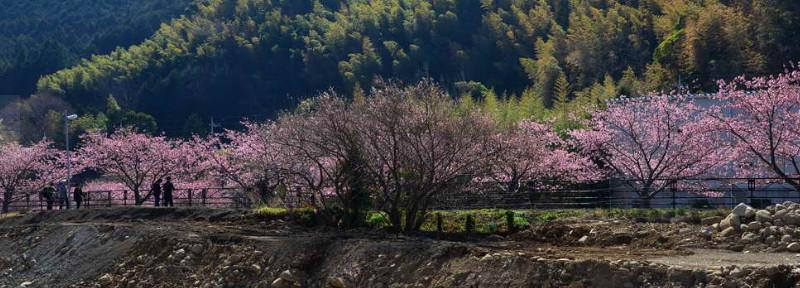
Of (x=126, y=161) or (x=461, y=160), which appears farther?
(x=126, y=161)

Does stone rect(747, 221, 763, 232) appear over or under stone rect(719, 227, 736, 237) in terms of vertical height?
over

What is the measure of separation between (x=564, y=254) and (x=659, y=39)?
58.0 m

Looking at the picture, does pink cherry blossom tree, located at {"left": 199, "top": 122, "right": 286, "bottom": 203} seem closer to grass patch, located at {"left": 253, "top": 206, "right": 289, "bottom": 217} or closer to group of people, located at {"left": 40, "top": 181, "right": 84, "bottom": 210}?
grass patch, located at {"left": 253, "top": 206, "right": 289, "bottom": 217}

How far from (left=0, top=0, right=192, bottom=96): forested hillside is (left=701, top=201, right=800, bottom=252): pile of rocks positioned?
365ft

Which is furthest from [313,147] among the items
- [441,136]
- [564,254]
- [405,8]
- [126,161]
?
[405,8]

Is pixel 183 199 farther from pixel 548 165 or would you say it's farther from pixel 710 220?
pixel 710 220

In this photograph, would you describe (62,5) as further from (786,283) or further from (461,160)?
(786,283)

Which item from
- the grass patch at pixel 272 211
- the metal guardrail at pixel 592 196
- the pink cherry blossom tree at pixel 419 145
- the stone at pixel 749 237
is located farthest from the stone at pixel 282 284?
the stone at pixel 749 237

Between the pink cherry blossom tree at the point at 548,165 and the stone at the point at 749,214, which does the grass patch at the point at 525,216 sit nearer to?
the pink cherry blossom tree at the point at 548,165

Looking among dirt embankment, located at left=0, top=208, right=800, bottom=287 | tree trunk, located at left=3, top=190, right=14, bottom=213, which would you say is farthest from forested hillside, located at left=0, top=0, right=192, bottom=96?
dirt embankment, located at left=0, top=208, right=800, bottom=287

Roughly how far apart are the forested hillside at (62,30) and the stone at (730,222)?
111 metres

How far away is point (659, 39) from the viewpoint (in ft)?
253

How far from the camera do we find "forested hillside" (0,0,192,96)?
421 ft

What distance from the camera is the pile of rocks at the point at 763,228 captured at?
21516mm
